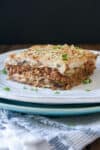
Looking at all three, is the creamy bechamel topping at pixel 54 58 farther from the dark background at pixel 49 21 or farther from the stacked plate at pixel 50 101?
the dark background at pixel 49 21

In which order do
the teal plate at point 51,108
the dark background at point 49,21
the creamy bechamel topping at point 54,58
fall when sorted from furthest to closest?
1. the dark background at point 49,21
2. the creamy bechamel topping at point 54,58
3. the teal plate at point 51,108

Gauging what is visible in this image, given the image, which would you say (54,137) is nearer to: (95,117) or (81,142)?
(81,142)

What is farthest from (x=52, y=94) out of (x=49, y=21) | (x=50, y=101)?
(x=49, y=21)

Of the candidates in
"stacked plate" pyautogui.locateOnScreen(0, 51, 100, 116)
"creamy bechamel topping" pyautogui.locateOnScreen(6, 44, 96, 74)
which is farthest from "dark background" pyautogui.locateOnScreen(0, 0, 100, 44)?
"stacked plate" pyautogui.locateOnScreen(0, 51, 100, 116)

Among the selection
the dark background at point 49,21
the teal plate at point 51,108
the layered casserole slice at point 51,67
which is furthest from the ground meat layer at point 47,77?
the dark background at point 49,21

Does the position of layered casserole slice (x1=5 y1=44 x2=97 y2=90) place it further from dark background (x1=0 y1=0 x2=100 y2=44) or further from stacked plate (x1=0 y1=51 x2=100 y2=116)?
dark background (x1=0 y1=0 x2=100 y2=44)

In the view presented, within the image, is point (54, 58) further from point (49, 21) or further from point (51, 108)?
point (49, 21)

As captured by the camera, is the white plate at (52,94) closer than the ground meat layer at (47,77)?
Yes

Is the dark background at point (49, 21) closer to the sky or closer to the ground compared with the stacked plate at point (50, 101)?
closer to the sky
